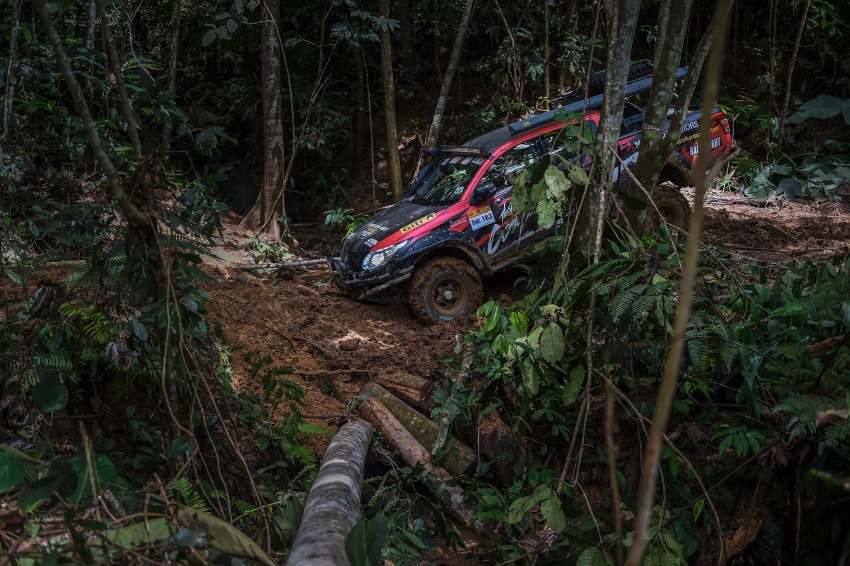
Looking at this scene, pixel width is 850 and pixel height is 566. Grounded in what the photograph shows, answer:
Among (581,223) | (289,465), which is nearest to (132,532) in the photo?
(289,465)

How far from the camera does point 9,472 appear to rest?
227 centimetres

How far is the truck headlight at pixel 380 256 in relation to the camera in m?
7.59

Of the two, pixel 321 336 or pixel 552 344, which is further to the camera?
pixel 321 336

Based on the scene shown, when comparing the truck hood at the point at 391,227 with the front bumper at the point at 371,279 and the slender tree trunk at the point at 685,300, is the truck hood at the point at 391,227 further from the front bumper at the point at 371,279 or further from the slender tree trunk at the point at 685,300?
the slender tree trunk at the point at 685,300

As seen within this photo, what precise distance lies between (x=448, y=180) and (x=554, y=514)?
536cm

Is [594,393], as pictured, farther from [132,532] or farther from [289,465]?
[132,532]

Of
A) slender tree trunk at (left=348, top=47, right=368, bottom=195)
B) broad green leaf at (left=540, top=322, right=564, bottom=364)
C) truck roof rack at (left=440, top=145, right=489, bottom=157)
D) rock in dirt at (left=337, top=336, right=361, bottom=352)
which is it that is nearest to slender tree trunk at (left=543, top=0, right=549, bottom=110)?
slender tree trunk at (left=348, top=47, right=368, bottom=195)

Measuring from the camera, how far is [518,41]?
13.5 metres

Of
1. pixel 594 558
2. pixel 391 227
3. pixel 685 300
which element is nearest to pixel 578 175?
pixel 594 558

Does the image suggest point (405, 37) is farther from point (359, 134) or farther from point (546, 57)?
point (546, 57)

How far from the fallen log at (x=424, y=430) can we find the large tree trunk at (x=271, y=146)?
609 centimetres

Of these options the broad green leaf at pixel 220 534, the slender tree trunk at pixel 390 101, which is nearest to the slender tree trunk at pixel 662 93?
the broad green leaf at pixel 220 534

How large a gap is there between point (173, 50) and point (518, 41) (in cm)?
648

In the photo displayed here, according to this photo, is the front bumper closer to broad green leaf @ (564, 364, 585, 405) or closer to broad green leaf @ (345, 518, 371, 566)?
broad green leaf @ (564, 364, 585, 405)
